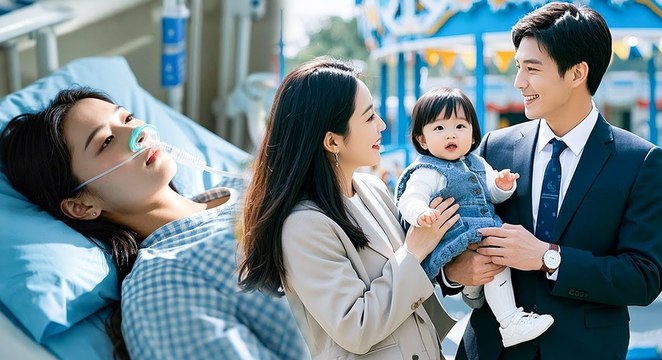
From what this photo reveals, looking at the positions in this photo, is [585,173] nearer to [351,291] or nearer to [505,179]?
[505,179]

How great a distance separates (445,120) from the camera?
70.0 inches

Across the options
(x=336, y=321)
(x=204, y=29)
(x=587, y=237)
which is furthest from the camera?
(x=204, y=29)

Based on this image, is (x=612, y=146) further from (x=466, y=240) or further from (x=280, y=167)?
(x=280, y=167)

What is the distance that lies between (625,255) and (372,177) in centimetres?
60

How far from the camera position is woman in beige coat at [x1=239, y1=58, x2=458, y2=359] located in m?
1.59

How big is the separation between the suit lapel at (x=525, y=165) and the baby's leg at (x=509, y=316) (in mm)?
127

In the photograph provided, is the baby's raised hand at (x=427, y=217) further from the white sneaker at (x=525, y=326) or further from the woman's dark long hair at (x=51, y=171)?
the woman's dark long hair at (x=51, y=171)

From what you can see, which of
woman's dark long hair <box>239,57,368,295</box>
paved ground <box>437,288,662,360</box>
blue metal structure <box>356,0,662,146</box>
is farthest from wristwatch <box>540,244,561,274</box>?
blue metal structure <box>356,0,662,146</box>

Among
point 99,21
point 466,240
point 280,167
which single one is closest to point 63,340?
point 280,167

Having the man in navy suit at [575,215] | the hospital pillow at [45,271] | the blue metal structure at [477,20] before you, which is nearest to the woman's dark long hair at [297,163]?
the man in navy suit at [575,215]

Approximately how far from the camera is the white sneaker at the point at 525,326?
5.52 feet

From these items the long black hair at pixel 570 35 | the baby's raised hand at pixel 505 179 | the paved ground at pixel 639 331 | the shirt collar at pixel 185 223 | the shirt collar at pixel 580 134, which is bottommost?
the paved ground at pixel 639 331

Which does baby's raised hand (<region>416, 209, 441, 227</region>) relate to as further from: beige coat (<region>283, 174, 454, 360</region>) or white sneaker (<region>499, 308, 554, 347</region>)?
white sneaker (<region>499, 308, 554, 347</region>)

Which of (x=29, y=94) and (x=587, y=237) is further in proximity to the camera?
(x=29, y=94)
